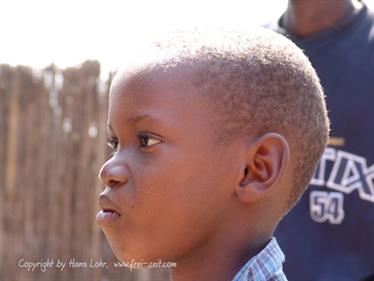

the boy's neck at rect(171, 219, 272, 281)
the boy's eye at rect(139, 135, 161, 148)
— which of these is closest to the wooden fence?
the boy's neck at rect(171, 219, 272, 281)

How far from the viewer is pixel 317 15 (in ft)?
12.7

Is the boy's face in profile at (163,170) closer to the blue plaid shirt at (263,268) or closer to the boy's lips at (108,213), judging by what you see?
the boy's lips at (108,213)

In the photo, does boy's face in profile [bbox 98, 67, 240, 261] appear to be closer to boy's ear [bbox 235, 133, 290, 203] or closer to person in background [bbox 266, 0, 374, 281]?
boy's ear [bbox 235, 133, 290, 203]

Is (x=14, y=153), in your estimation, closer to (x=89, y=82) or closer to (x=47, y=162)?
(x=47, y=162)

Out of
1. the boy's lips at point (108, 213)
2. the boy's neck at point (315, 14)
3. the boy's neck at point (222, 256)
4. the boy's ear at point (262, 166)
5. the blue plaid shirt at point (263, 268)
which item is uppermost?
the boy's neck at point (315, 14)

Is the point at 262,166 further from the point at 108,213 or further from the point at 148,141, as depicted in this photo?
the point at 108,213

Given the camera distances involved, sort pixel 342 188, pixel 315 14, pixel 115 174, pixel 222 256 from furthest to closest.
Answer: pixel 315 14
pixel 342 188
pixel 222 256
pixel 115 174

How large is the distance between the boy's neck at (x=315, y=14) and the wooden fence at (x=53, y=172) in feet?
10.1

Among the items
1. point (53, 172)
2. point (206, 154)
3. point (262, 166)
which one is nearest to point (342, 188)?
point (262, 166)

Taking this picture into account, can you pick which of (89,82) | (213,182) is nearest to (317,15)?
(213,182)

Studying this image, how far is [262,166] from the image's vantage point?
96.7 inches

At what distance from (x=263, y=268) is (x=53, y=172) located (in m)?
4.68

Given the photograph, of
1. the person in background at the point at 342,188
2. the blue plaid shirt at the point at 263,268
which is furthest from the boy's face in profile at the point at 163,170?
the person in background at the point at 342,188

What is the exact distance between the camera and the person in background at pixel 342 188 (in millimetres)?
3516
